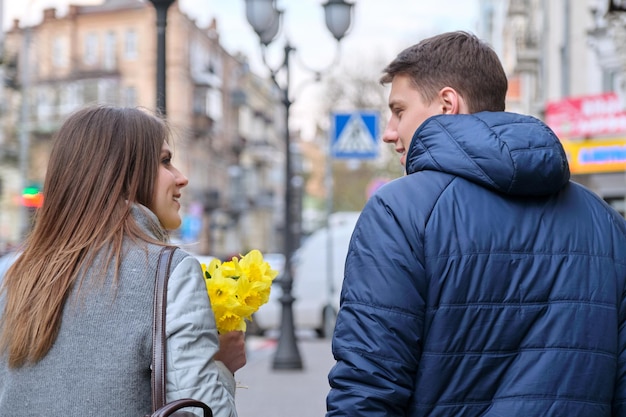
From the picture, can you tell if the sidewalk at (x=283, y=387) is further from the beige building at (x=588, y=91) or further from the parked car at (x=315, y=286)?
the beige building at (x=588, y=91)

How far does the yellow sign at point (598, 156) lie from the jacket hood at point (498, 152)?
2571cm

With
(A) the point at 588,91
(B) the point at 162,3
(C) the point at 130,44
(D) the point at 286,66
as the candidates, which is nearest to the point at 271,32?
(D) the point at 286,66

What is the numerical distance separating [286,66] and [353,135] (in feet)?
7.85

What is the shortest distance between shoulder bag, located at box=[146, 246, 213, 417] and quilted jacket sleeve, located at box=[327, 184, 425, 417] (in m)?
0.34

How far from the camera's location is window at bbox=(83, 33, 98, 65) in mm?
59656

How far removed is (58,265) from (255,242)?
3388 inches

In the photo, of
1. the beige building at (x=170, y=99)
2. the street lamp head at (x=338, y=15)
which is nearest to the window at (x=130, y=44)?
the beige building at (x=170, y=99)

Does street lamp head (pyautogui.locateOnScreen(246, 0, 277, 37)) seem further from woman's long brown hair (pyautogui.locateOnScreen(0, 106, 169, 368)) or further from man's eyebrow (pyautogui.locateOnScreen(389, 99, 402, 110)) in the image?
man's eyebrow (pyautogui.locateOnScreen(389, 99, 402, 110))

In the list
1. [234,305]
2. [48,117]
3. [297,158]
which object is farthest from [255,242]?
[234,305]

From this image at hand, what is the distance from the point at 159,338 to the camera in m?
2.51

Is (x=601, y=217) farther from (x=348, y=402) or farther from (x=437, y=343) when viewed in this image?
(x=348, y=402)

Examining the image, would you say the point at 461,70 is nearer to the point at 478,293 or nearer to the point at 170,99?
the point at 478,293

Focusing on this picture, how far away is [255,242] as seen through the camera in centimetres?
8856

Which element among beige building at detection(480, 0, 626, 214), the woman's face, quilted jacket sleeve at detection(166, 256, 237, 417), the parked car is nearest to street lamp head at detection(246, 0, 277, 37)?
the parked car
